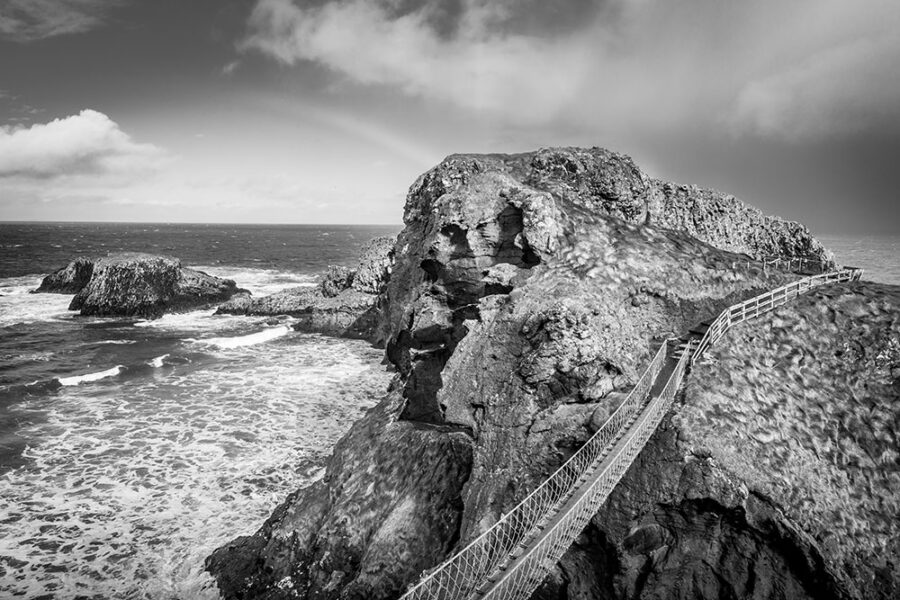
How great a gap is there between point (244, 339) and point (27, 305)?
119ft

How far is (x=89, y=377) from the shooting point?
35188mm

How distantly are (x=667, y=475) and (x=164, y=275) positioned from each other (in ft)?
212

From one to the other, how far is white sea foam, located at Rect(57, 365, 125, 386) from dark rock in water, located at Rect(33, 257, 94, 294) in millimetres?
39621

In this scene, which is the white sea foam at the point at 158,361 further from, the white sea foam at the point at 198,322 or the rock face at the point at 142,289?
the rock face at the point at 142,289

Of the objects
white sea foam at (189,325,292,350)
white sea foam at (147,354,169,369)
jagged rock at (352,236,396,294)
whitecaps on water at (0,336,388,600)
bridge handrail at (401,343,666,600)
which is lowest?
whitecaps on water at (0,336,388,600)

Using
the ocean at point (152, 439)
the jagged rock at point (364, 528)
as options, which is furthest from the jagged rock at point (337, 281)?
the jagged rock at point (364, 528)

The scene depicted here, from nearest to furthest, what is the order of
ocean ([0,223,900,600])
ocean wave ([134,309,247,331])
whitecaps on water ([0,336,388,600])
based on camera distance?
whitecaps on water ([0,336,388,600]) → ocean ([0,223,900,600]) → ocean wave ([134,309,247,331])

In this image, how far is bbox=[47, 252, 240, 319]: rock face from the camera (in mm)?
55719

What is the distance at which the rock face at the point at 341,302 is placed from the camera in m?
48.4

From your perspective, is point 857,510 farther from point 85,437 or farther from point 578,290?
point 85,437

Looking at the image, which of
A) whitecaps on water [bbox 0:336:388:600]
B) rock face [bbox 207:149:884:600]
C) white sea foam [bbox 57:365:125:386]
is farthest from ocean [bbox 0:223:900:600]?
rock face [bbox 207:149:884:600]

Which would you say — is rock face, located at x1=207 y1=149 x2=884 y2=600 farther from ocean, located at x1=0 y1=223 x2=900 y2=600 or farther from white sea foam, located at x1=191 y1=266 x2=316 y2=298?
white sea foam, located at x1=191 y1=266 x2=316 y2=298

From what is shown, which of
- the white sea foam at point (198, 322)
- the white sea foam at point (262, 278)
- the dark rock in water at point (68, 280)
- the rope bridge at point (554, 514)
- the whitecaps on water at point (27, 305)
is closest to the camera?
the rope bridge at point (554, 514)

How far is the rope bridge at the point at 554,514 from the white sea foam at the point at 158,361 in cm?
3410
